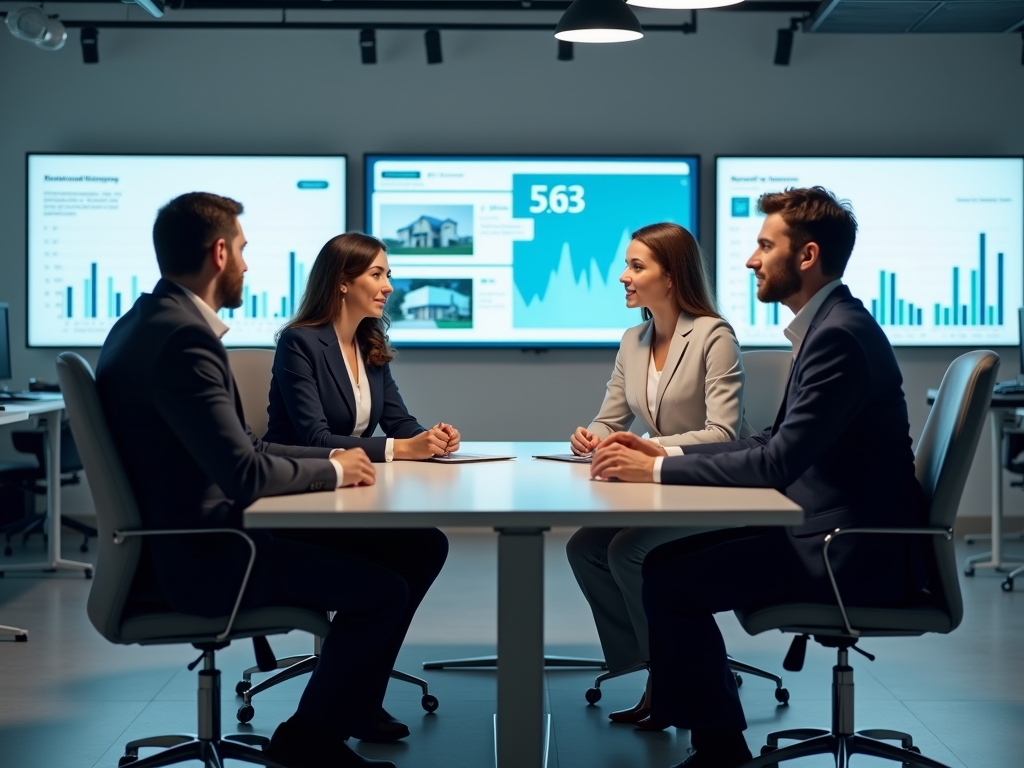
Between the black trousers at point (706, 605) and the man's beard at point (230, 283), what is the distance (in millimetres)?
1140

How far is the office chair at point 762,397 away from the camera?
333 centimetres

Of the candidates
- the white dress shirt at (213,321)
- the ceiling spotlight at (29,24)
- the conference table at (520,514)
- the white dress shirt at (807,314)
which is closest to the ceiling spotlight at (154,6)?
the ceiling spotlight at (29,24)

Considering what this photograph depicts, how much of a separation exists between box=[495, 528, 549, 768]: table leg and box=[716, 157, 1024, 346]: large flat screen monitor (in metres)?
4.26

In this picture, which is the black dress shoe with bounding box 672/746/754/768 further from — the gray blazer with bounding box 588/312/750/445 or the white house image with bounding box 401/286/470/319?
the white house image with bounding box 401/286/470/319

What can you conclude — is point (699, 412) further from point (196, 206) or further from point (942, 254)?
point (942, 254)

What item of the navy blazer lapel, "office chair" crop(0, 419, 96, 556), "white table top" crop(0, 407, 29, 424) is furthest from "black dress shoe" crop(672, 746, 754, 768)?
"office chair" crop(0, 419, 96, 556)

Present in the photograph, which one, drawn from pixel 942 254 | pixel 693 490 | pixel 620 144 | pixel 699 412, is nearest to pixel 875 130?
pixel 942 254

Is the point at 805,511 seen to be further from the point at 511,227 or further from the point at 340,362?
the point at 511,227

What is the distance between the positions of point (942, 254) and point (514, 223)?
96.4 inches

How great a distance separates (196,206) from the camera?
235 cm

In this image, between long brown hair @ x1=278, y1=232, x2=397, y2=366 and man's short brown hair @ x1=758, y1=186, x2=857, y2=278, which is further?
long brown hair @ x1=278, y1=232, x2=397, y2=366

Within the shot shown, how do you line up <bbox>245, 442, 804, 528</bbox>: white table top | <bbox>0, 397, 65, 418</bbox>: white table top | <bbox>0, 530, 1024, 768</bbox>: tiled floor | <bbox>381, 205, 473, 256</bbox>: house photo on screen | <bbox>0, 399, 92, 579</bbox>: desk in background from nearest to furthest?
<bbox>245, 442, 804, 528</bbox>: white table top → <bbox>0, 530, 1024, 768</bbox>: tiled floor → <bbox>0, 397, 65, 418</bbox>: white table top → <bbox>0, 399, 92, 579</bbox>: desk in background → <bbox>381, 205, 473, 256</bbox>: house photo on screen

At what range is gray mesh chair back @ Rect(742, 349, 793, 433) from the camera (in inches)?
135

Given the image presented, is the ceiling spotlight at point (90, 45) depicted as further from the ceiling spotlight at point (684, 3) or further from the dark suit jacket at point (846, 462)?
the dark suit jacket at point (846, 462)
